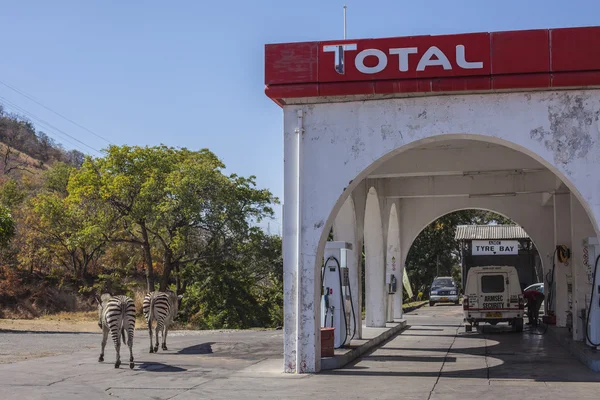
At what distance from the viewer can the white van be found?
22594 millimetres

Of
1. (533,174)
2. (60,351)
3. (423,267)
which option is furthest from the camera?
(423,267)

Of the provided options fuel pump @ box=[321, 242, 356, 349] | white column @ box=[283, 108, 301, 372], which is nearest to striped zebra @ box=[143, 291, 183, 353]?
fuel pump @ box=[321, 242, 356, 349]

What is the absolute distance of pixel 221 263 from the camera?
32906 millimetres

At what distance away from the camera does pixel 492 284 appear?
74.8 feet

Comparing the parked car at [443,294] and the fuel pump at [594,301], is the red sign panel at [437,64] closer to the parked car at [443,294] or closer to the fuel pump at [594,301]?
the fuel pump at [594,301]

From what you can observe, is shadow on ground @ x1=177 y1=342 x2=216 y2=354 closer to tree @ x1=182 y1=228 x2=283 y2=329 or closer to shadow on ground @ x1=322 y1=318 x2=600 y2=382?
shadow on ground @ x1=322 y1=318 x2=600 y2=382

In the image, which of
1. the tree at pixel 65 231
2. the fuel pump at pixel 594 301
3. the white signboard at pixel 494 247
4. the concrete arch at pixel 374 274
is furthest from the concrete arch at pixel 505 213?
the tree at pixel 65 231

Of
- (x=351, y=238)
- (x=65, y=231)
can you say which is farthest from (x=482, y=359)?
(x=65, y=231)

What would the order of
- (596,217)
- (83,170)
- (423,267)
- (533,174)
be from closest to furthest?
1. (596,217)
2. (533,174)
3. (83,170)
4. (423,267)

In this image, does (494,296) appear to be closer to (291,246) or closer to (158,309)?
(158,309)

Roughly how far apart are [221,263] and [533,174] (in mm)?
15223

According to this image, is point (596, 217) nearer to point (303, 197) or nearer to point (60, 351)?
point (303, 197)

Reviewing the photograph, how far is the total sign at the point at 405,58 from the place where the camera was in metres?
12.7

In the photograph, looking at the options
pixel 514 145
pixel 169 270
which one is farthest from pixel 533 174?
pixel 169 270
